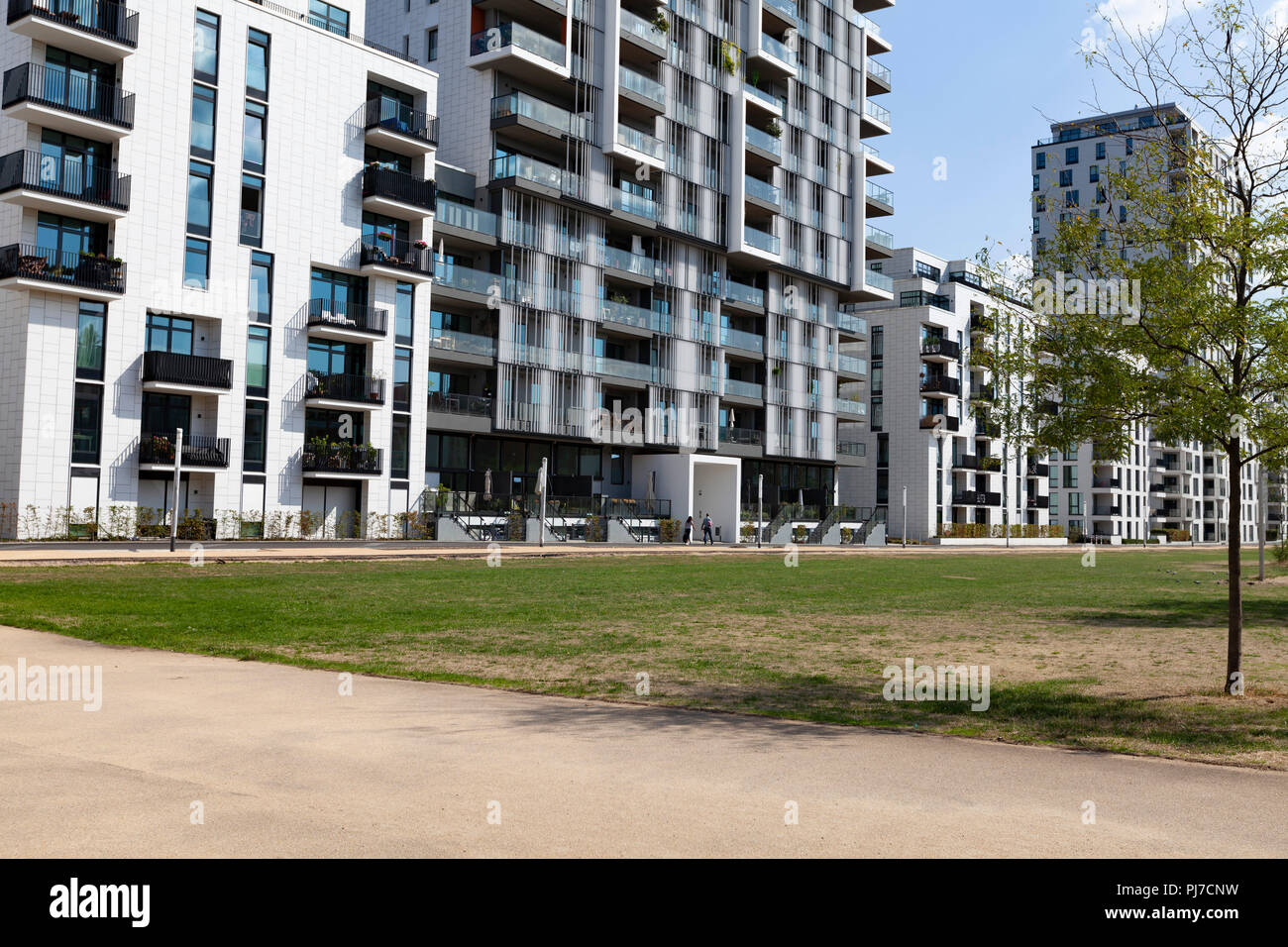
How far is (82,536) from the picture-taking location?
1560 inches

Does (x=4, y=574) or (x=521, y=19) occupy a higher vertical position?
(x=521, y=19)

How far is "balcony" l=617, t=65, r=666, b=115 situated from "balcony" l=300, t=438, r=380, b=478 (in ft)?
84.6

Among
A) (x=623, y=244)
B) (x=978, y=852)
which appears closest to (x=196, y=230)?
(x=623, y=244)

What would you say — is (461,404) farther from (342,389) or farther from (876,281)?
(876,281)

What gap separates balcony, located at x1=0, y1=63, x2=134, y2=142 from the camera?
3844 cm

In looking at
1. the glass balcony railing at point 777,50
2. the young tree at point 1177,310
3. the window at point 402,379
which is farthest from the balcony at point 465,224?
the young tree at point 1177,310

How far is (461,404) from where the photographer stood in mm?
53781

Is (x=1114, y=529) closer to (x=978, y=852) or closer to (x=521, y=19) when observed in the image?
(x=521, y=19)

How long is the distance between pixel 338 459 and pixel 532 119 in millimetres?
20600

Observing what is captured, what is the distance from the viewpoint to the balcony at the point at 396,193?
4916 centimetres

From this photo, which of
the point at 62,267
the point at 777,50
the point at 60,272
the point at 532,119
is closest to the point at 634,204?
the point at 532,119

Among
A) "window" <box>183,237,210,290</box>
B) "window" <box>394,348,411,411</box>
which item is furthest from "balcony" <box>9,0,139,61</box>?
Answer: "window" <box>394,348,411,411</box>

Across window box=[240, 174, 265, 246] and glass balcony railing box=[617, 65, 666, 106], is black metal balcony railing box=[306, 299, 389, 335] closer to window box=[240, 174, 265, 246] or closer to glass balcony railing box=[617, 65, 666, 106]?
window box=[240, 174, 265, 246]
